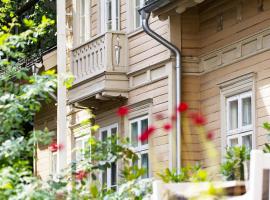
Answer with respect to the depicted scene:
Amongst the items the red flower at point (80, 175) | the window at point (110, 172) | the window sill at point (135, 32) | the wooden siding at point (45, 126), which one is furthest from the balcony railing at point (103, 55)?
the red flower at point (80, 175)

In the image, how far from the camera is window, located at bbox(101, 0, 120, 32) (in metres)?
25.5

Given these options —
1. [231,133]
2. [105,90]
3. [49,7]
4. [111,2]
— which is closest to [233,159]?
[231,133]

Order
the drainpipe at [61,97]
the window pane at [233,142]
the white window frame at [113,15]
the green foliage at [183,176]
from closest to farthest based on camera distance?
the green foliage at [183,176] → the window pane at [233,142] → the drainpipe at [61,97] → the white window frame at [113,15]

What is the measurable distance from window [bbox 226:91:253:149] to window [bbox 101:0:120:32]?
4.93 meters

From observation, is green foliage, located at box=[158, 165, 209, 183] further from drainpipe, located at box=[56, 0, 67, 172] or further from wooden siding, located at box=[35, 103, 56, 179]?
wooden siding, located at box=[35, 103, 56, 179]

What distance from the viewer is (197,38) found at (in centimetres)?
2250

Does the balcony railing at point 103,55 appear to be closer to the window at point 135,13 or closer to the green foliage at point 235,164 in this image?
the window at point 135,13

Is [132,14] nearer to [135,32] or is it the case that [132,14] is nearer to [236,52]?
[135,32]

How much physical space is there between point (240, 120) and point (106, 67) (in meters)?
4.50

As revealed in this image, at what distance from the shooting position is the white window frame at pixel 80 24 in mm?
27119

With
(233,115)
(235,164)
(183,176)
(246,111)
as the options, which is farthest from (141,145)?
(183,176)

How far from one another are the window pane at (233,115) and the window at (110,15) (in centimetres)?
487

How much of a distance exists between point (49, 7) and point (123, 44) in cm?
669

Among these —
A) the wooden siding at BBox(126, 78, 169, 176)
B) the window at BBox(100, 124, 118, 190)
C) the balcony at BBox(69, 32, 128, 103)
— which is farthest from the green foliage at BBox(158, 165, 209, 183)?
the window at BBox(100, 124, 118, 190)
